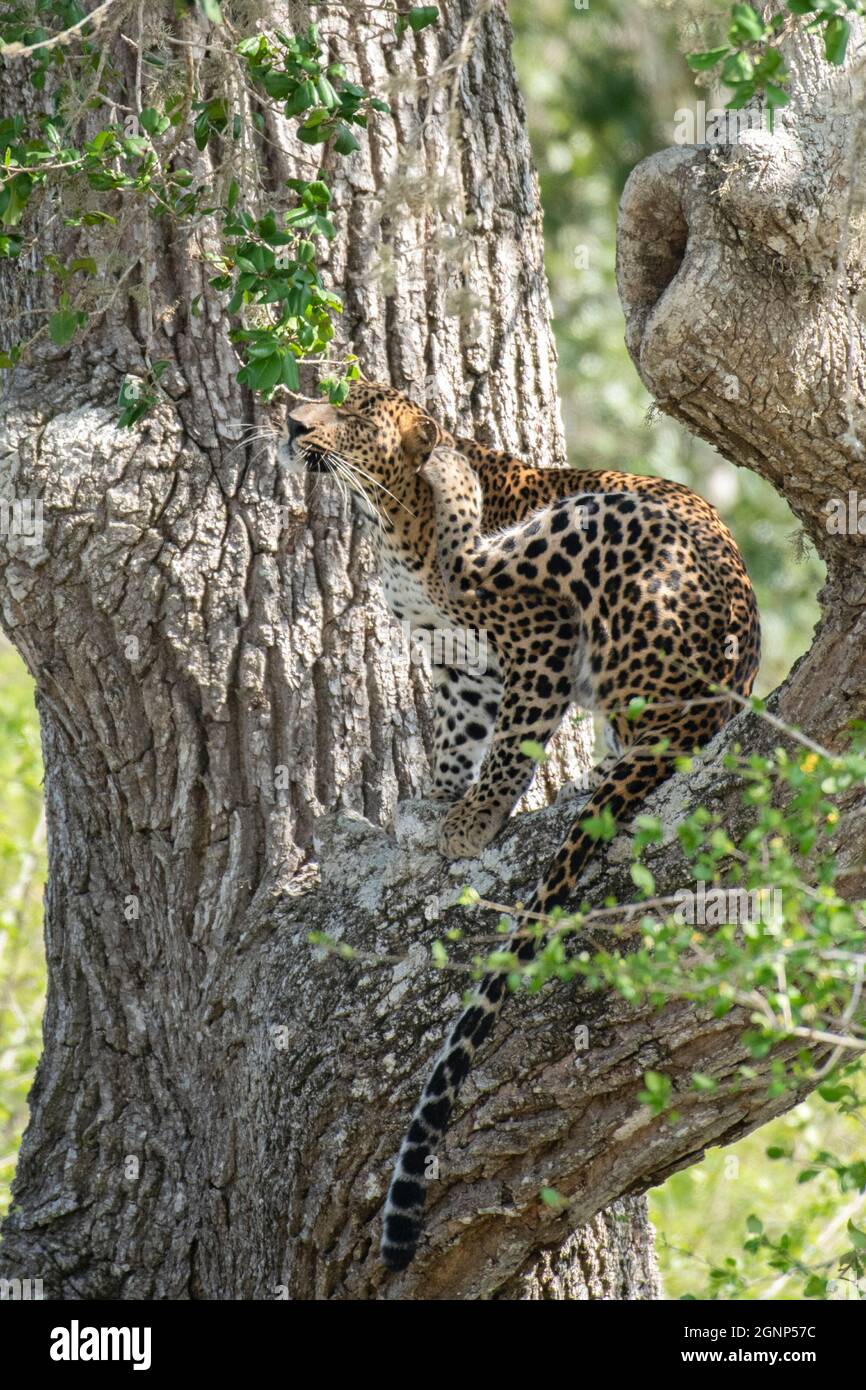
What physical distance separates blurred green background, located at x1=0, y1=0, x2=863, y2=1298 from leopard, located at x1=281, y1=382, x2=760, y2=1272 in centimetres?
428

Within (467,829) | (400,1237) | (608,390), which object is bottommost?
(400,1237)

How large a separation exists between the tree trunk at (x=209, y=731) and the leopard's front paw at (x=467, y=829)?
0.27 feet

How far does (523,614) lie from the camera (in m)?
5.46

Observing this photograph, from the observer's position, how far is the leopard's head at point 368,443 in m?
5.79

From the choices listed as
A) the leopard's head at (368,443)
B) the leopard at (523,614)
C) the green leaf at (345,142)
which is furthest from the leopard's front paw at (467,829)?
the green leaf at (345,142)

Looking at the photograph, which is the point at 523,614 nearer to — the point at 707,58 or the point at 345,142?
the point at 345,142

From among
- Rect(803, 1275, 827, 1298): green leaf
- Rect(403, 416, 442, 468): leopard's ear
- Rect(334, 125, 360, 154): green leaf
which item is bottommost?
Rect(803, 1275, 827, 1298): green leaf

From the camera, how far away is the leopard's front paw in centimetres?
532

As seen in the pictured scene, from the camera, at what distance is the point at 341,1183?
491 cm

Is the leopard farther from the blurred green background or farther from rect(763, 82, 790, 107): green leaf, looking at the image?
the blurred green background

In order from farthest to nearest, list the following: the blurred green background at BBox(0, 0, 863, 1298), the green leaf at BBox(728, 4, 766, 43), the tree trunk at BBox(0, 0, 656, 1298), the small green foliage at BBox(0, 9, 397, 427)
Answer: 1. the blurred green background at BBox(0, 0, 863, 1298)
2. the tree trunk at BBox(0, 0, 656, 1298)
3. the small green foliage at BBox(0, 9, 397, 427)
4. the green leaf at BBox(728, 4, 766, 43)

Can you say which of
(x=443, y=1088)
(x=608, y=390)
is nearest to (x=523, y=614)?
(x=443, y=1088)

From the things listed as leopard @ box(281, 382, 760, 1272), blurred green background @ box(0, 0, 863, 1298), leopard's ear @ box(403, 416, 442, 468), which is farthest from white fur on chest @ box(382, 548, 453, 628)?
blurred green background @ box(0, 0, 863, 1298)

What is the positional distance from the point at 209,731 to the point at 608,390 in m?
10.5
